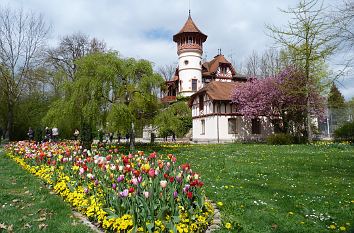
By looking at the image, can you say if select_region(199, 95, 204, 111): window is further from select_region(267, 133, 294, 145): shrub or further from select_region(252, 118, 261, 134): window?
select_region(267, 133, 294, 145): shrub

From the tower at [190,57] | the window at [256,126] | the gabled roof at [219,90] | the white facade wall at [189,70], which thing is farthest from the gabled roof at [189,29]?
the window at [256,126]

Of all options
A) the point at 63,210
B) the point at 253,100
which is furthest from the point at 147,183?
the point at 253,100

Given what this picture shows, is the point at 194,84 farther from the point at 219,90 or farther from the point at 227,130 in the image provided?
the point at 227,130

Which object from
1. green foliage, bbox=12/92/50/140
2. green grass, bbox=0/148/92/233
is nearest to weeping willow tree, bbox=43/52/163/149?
green grass, bbox=0/148/92/233

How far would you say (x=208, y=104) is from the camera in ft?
129

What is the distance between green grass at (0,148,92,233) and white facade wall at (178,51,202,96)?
42.4 meters

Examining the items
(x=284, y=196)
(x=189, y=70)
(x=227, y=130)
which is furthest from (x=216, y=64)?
(x=284, y=196)

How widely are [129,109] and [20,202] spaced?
1074 cm

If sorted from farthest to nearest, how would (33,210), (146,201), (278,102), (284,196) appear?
(278,102)
(284,196)
(33,210)
(146,201)

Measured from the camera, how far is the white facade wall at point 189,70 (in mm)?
50938

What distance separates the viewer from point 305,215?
595 centimetres

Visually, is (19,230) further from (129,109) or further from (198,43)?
(198,43)

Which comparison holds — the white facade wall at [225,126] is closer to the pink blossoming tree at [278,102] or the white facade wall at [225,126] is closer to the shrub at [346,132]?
the pink blossoming tree at [278,102]

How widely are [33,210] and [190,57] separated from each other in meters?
45.9
